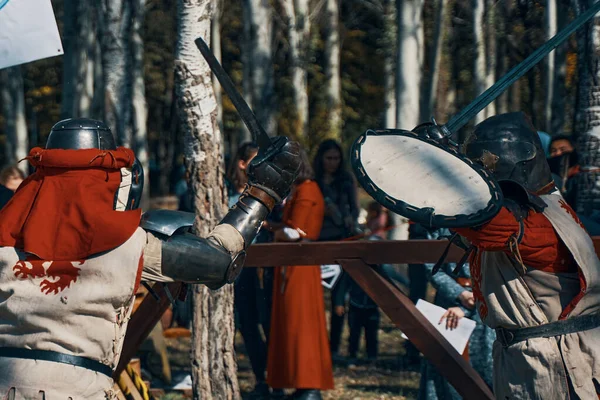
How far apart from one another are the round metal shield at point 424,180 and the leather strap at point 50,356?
110 centimetres

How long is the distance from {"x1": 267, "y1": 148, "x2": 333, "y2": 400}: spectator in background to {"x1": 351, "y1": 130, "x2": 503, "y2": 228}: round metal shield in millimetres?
2899

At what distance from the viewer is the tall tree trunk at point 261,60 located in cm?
1817

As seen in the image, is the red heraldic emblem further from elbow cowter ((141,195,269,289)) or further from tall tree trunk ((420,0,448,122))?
tall tree trunk ((420,0,448,122))

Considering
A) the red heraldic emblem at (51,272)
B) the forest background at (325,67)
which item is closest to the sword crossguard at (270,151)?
the red heraldic emblem at (51,272)

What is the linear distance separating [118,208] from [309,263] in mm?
1774

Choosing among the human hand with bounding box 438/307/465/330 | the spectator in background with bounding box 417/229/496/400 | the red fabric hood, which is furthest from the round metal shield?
the human hand with bounding box 438/307/465/330

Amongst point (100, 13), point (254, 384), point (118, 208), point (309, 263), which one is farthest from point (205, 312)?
point (100, 13)

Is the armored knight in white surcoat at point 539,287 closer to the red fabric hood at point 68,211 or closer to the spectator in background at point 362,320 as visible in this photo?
the red fabric hood at point 68,211

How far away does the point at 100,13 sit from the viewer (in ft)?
38.9

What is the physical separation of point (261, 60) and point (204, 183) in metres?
13.4

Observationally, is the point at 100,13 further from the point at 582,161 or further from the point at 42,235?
the point at 42,235

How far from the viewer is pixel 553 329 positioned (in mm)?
3623

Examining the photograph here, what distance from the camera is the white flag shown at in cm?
472

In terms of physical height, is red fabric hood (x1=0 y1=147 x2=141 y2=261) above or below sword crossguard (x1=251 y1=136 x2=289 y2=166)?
below
